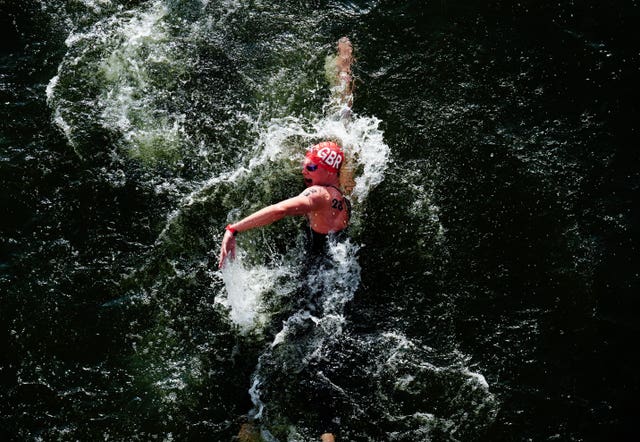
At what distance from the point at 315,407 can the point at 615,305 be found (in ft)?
11.5

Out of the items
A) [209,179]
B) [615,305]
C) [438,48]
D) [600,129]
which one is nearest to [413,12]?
[438,48]

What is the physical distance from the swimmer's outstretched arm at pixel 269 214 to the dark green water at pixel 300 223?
2.75 feet

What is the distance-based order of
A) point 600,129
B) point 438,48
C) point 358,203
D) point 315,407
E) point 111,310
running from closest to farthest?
point 315,407
point 111,310
point 358,203
point 600,129
point 438,48

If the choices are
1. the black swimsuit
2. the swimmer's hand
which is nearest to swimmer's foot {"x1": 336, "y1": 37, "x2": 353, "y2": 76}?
the black swimsuit

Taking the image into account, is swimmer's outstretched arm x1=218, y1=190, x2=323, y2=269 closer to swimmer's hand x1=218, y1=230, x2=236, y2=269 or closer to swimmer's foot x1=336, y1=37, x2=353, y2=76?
swimmer's hand x1=218, y1=230, x2=236, y2=269

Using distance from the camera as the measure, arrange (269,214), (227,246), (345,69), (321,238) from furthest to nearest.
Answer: (345,69)
(321,238)
(269,214)
(227,246)

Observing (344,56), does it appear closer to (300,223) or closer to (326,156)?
(326,156)

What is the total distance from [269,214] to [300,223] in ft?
3.95

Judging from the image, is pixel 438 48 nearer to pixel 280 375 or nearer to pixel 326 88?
pixel 326 88

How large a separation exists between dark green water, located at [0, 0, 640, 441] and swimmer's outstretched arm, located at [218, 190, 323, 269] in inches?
33.0

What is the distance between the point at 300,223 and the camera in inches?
277

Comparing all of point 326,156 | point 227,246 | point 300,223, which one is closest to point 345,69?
point 326,156

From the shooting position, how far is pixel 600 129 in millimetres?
7832

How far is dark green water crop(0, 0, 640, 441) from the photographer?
588 cm
